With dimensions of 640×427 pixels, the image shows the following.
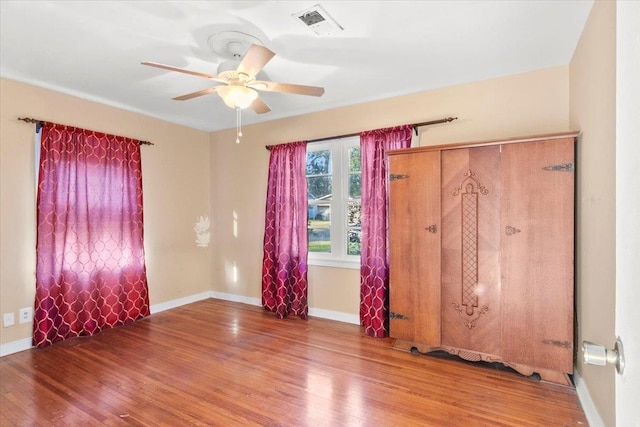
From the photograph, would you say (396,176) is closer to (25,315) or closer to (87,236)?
(87,236)

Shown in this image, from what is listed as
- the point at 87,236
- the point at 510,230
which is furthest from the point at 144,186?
the point at 510,230

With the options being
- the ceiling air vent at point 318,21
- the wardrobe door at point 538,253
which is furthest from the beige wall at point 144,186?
the wardrobe door at point 538,253

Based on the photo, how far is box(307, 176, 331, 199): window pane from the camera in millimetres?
3971

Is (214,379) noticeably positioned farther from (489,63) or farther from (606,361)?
(489,63)

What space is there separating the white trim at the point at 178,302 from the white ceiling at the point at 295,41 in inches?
105

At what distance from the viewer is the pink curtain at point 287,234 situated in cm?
392

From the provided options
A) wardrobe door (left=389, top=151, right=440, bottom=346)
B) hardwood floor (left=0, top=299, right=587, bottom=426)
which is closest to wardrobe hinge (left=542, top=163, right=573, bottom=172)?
wardrobe door (left=389, top=151, right=440, bottom=346)

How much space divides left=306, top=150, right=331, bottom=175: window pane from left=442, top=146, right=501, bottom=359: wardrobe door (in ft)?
5.25

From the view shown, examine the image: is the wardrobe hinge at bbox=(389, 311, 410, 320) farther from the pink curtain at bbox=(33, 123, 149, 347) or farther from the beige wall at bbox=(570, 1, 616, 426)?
the pink curtain at bbox=(33, 123, 149, 347)

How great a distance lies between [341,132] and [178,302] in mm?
3255

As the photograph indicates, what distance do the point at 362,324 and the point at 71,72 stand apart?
380cm

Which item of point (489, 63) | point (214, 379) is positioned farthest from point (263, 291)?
point (489, 63)

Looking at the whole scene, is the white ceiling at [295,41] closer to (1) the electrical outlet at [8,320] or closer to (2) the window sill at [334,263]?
(2) the window sill at [334,263]

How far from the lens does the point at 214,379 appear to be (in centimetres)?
247
